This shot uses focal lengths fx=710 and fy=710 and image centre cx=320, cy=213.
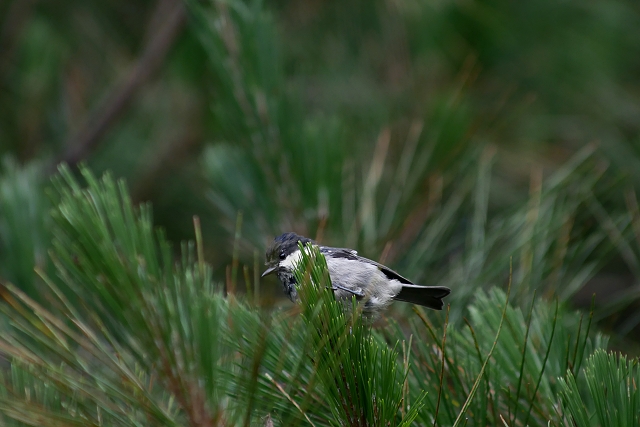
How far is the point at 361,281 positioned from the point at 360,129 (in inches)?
48.7

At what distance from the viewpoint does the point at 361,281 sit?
38.1 inches

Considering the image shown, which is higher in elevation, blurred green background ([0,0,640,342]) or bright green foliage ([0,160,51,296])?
blurred green background ([0,0,640,342])

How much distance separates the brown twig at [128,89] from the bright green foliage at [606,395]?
1561mm

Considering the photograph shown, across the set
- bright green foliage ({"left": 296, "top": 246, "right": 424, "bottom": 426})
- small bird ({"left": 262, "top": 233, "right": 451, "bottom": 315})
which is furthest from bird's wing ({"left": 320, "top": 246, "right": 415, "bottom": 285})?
bright green foliage ({"left": 296, "top": 246, "right": 424, "bottom": 426})

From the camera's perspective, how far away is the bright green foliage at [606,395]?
719mm

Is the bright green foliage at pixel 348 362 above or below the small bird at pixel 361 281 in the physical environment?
below

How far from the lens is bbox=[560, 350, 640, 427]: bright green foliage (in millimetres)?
719

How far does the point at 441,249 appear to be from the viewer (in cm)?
142

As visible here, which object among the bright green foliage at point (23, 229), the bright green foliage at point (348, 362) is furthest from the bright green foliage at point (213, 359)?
the bright green foliage at point (23, 229)

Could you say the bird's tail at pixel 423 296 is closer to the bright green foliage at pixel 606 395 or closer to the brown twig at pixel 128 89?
the bright green foliage at pixel 606 395

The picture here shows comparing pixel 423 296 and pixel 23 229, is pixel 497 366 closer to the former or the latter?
pixel 423 296

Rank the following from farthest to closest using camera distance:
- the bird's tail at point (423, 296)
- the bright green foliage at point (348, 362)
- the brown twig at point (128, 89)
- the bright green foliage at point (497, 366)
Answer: the brown twig at point (128, 89)
the bird's tail at point (423, 296)
the bright green foliage at point (497, 366)
the bright green foliage at point (348, 362)

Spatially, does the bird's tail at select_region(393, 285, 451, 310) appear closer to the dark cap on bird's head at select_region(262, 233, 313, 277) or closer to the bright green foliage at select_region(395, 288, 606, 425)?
the bright green foliage at select_region(395, 288, 606, 425)

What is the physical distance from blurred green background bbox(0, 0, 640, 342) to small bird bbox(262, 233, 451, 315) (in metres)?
0.06
